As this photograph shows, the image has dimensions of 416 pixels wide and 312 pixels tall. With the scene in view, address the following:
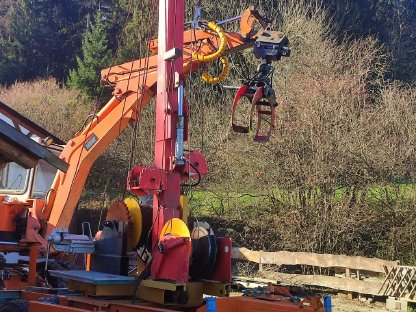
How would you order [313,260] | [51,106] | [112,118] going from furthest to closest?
1. [51,106]
2. [313,260]
3. [112,118]

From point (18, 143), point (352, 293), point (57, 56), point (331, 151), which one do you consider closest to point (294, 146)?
point (331, 151)

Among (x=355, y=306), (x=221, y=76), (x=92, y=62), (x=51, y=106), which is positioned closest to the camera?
(x=221, y=76)

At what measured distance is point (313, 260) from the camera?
13.8m

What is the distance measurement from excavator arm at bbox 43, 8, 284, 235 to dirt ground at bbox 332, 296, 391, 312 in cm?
540

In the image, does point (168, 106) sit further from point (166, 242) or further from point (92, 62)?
point (92, 62)

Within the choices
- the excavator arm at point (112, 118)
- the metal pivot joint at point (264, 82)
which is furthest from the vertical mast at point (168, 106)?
the excavator arm at point (112, 118)

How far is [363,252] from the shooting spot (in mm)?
14719

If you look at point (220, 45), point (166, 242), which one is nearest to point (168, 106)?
point (166, 242)

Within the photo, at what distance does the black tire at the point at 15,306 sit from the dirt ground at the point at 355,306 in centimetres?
670

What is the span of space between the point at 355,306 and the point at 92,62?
2140 cm

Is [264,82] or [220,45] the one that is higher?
[220,45]

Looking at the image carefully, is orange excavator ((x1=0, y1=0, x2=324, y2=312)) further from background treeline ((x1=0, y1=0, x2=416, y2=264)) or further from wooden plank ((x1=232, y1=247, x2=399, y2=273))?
wooden plank ((x1=232, y1=247, x2=399, y2=273))

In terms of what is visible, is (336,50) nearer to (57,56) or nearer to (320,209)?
(320,209)

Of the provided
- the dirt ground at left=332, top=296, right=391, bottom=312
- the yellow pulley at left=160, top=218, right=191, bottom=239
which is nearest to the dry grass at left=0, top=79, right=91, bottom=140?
the dirt ground at left=332, top=296, right=391, bottom=312
